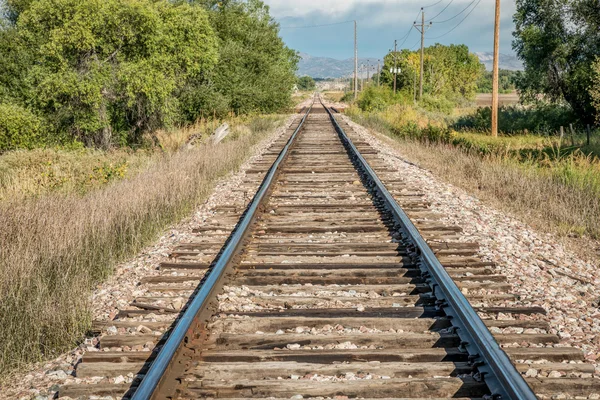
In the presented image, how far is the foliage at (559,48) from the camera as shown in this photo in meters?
25.0

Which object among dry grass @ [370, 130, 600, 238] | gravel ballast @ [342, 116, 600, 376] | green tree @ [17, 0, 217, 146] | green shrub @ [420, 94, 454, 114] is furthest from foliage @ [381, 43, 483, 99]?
gravel ballast @ [342, 116, 600, 376]

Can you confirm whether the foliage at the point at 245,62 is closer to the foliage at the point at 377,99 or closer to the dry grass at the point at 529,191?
the foliage at the point at 377,99

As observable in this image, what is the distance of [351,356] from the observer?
322cm

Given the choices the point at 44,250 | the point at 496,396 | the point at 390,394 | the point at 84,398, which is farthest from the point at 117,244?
the point at 496,396

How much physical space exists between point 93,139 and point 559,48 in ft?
71.3

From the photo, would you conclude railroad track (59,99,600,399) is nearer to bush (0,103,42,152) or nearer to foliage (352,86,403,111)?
bush (0,103,42,152)

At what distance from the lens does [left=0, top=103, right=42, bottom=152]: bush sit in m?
16.1

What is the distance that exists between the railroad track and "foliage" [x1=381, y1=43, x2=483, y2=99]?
6054 centimetres

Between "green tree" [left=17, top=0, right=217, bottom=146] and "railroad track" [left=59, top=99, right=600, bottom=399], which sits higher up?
"green tree" [left=17, top=0, right=217, bottom=146]

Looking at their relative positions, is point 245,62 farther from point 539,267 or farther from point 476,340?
point 476,340

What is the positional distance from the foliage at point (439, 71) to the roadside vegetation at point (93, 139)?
41621 millimetres

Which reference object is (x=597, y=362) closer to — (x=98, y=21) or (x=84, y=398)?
(x=84, y=398)

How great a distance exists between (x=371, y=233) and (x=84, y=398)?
3890 mm

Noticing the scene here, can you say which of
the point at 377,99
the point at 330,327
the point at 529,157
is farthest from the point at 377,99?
the point at 330,327
